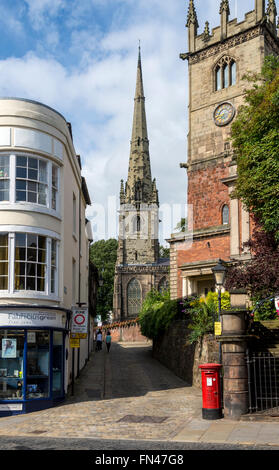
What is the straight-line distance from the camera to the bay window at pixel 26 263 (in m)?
17.1

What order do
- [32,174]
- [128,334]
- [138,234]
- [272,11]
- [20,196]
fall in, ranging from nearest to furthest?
[20,196] → [32,174] → [272,11] → [128,334] → [138,234]

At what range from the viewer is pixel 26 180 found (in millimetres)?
17953

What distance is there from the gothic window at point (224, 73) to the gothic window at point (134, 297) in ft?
172

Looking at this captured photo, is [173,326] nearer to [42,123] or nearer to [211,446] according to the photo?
[42,123]

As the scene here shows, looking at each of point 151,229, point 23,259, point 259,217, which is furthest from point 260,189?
point 151,229

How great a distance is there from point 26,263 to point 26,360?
307 cm

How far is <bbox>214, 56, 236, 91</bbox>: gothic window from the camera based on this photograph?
40.4m

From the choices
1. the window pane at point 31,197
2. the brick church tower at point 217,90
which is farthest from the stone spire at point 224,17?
the window pane at point 31,197

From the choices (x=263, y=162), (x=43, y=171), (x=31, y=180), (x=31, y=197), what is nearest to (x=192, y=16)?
(x=263, y=162)

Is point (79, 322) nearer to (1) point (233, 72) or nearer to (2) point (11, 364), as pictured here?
(2) point (11, 364)

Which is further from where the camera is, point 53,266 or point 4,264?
point 53,266
